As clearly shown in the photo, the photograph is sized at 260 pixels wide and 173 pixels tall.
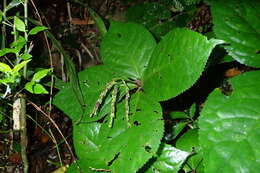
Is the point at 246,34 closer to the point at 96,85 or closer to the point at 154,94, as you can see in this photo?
the point at 154,94

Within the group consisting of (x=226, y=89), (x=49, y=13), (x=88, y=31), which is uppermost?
(x=49, y=13)

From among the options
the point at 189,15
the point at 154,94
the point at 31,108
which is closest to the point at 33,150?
the point at 31,108

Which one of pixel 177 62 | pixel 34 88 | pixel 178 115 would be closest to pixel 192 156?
pixel 178 115

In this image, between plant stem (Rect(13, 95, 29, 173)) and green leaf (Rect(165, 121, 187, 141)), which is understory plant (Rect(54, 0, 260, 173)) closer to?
green leaf (Rect(165, 121, 187, 141))

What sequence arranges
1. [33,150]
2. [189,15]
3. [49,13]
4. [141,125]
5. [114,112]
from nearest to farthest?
[141,125] → [114,112] → [33,150] → [189,15] → [49,13]

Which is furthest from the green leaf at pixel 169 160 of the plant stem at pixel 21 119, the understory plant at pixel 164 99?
the plant stem at pixel 21 119

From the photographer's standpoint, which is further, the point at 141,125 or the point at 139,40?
the point at 139,40

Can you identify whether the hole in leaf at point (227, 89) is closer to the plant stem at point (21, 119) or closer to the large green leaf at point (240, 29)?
the large green leaf at point (240, 29)

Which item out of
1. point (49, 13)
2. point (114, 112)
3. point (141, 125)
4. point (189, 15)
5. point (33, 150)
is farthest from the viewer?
point (49, 13)
